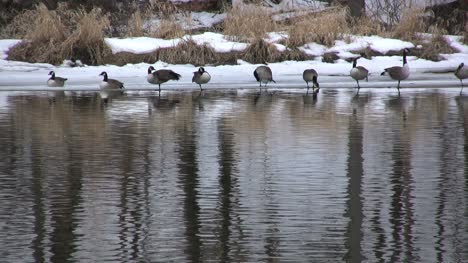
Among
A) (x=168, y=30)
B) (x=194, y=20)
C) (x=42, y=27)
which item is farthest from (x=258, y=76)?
(x=194, y=20)

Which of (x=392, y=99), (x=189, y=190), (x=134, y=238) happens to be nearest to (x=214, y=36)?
(x=392, y=99)

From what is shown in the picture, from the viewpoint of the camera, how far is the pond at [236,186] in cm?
673

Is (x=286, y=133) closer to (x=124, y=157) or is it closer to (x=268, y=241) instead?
(x=124, y=157)

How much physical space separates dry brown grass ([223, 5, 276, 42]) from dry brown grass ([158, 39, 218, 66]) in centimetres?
137

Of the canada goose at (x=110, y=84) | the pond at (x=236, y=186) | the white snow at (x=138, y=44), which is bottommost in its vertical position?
the pond at (x=236, y=186)

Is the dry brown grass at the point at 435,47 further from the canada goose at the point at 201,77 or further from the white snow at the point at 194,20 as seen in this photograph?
the canada goose at the point at 201,77

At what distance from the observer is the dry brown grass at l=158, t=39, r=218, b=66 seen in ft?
92.8

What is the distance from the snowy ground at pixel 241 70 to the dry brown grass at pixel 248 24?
14.8 inches

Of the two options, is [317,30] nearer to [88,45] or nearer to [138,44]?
[138,44]

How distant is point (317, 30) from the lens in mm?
30031

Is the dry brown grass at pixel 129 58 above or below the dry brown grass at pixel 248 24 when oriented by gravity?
below

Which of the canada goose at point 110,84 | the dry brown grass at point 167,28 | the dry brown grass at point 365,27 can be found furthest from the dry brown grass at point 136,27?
the canada goose at point 110,84

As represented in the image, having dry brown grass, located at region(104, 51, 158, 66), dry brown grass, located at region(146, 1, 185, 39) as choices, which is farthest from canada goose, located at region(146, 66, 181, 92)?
dry brown grass, located at region(146, 1, 185, 39)

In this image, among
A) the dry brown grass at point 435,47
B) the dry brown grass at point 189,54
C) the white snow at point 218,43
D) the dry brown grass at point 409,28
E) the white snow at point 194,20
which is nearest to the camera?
the dry brown grass at point 189,54
